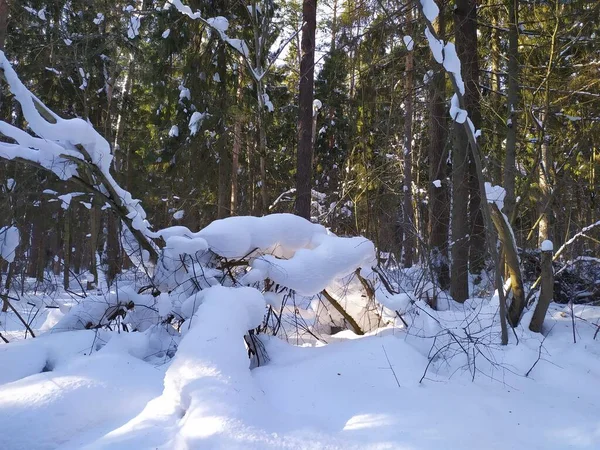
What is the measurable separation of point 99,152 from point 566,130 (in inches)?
338

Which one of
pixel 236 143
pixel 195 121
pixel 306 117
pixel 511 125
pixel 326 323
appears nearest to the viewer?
pixel 326 323

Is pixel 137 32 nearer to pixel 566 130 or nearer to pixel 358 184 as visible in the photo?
pixel 358 184

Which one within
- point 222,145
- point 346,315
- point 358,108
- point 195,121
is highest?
point 358,108

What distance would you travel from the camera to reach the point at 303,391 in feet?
10.6

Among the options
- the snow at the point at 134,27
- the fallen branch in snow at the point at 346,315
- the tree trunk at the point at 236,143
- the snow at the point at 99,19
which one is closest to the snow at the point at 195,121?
the tree trunk at the point at 236,143

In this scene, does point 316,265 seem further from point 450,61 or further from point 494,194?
point 450,61

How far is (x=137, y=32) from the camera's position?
37.7ft

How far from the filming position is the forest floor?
2619mm

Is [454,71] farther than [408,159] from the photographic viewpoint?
No

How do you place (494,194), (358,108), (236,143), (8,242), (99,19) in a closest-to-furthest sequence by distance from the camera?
(494,194) < (8,242) < (99,19) < (236,143) < (358,108)

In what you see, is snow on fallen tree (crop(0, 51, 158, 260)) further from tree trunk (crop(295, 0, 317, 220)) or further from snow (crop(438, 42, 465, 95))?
tree trunk (crop(295, 0, 317, 220))

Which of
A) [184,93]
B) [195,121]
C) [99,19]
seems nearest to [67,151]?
[195,121]

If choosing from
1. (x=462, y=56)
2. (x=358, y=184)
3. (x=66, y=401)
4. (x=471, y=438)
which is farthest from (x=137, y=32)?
(x=471, y=438)

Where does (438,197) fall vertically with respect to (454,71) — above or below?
below
